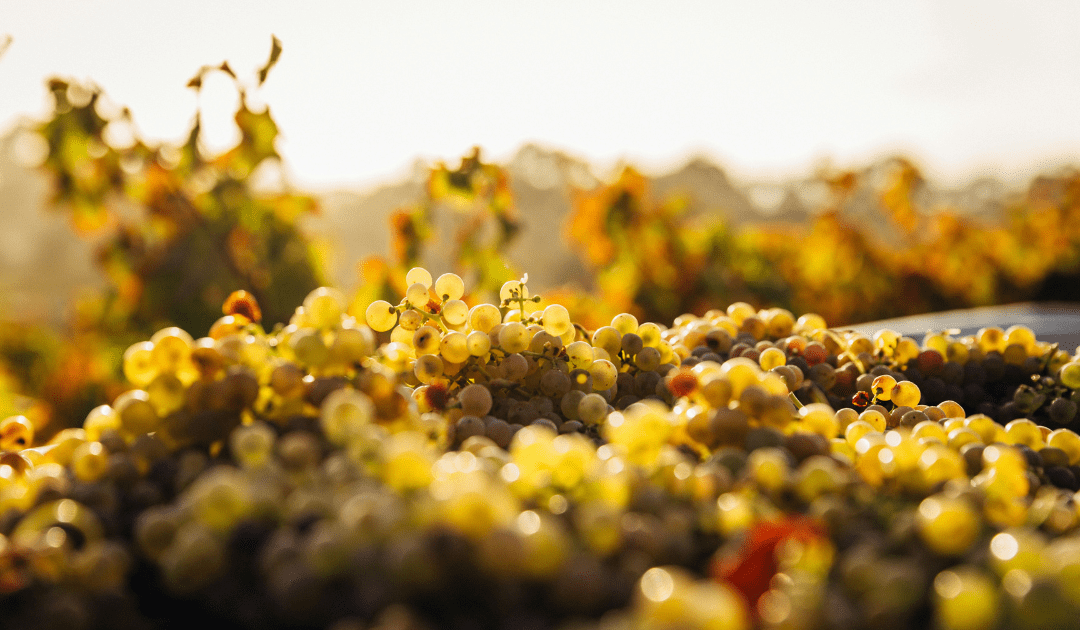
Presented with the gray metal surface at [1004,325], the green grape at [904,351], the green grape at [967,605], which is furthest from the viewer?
the gray metal surface at [1004,325]

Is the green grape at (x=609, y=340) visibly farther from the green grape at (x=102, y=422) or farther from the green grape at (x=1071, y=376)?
the green grape at (x=1071, y=376)

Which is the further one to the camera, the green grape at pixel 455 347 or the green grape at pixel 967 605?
the green grape at pixel 455 347

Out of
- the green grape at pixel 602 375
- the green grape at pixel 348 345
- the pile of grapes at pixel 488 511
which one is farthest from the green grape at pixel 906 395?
the green grape at pixel 348 345

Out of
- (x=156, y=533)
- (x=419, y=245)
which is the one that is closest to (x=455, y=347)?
(x=156, y=533)

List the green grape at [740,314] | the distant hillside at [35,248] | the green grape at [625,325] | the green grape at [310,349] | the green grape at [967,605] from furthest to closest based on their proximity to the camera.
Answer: the distant hillside at [35,248]
the green grape at [740,314]
the green grape at [625,325]
the green grape at [310,349]
the green grape at [967,605]

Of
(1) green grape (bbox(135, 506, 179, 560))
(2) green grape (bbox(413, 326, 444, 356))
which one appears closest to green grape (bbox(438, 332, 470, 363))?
(2) green grape (bbox(413, 326, 444, 356))

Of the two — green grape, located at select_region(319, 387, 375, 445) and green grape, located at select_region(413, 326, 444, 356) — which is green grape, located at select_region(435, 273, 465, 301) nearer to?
green grape, located at select_region(413, 326, 444, 356)

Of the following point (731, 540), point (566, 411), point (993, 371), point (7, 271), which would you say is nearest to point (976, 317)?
point (993, 371)

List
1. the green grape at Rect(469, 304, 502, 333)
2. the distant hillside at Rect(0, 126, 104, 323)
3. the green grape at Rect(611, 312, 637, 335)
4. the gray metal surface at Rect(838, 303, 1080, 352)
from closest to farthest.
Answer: the green grape at Rect(469, 304, 502, 333) < the green grape at Rect(611, 312, 637, 335) < the gray metal surface at Rect(838, 303, 1080, 352) < the distant hillside at Rect(0, 126, 104, 323)
